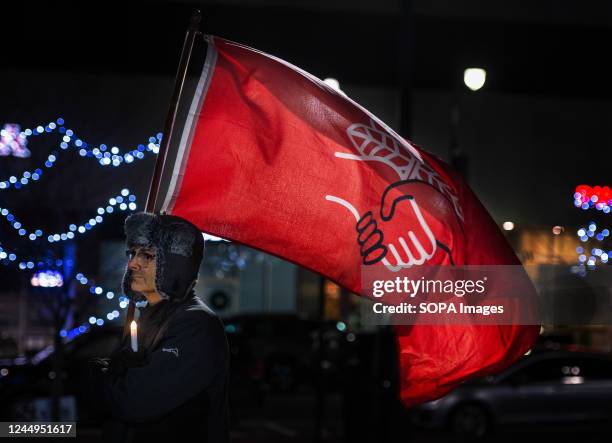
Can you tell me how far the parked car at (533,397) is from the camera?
16609mm

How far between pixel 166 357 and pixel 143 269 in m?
0.40

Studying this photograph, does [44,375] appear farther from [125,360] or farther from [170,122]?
[125,360]

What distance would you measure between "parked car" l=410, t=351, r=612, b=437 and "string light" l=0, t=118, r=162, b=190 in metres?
6.98

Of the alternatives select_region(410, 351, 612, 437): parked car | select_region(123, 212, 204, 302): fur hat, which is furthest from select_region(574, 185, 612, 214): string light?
select_region(123, 212, 204, 302): fur hat

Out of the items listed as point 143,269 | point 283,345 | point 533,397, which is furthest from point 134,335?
point 283,345

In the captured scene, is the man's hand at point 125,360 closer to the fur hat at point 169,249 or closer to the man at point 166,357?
the man at point 166,357

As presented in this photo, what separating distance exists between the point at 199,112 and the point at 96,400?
1934mm

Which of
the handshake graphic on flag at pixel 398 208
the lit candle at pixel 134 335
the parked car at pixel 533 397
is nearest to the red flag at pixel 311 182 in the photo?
the handshake graphic on flag at pixel 398 208

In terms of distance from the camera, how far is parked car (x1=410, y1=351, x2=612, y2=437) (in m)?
16.6

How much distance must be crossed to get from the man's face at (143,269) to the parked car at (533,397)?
13261mm

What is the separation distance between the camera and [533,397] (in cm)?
1673

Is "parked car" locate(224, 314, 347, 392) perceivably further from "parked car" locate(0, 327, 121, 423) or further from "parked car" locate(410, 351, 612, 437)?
"parked car" locate(410, 351, 612, 437)

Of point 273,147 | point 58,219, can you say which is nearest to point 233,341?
point 58,219

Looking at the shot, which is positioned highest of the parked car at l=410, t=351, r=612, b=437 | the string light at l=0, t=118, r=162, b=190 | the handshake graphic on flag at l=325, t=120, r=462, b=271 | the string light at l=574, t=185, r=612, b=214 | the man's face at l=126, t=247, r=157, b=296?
the string light at l=574, t=185, r=612, b=214
